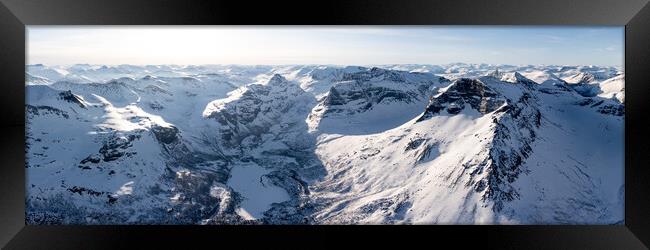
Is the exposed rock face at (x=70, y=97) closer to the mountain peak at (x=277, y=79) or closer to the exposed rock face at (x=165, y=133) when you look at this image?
the exposed rock face at (x=165, y=133)

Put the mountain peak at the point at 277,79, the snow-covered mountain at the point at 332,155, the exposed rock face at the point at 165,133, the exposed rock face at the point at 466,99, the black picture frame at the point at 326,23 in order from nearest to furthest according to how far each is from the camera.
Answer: the black picture frame at the point at 326,23 < the snow-covered mountain at the point at 332,155 < the exposed rock face at the point at 466,99 < the exposed rock face at the point at 165,133 < the mountain peak at the point at 277,79

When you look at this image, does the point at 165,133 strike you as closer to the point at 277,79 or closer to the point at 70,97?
the point at 70,97

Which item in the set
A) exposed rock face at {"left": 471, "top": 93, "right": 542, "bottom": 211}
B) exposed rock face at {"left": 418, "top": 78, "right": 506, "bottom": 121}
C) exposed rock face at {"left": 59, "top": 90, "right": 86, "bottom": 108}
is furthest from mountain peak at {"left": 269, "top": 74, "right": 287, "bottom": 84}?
exposed rock face at {"left": 471, "top": 93, "right": 542, "bottom": 211}

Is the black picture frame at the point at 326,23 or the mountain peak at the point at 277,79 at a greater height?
the mountain peak at the point at 277,79

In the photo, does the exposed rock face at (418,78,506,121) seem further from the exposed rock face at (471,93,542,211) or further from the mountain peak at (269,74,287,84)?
the mountain peak at (269,74,287,84)

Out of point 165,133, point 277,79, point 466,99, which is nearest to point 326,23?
point 466,99

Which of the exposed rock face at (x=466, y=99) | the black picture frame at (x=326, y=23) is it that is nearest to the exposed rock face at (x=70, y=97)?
the exposed rock face at (x=466, y=99)
